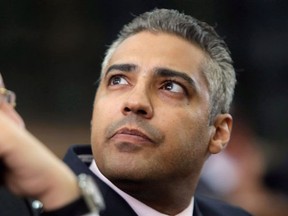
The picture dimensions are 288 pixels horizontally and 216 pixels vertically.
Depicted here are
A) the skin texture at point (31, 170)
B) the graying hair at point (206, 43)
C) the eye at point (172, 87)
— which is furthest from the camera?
the graying hair at point (206, 43)

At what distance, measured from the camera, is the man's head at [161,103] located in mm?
1833

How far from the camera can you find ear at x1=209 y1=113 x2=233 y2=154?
2.11 metres

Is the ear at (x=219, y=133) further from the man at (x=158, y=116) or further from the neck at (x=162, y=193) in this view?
the neck at (x=162, y=193)

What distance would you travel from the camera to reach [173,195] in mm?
1985

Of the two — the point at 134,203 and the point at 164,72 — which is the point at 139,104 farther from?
the point at 134,203

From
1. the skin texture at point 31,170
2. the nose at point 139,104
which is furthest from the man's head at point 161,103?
the skin texture at point 31,170

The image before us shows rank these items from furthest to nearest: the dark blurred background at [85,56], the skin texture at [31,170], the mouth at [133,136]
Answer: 1. the dark blurred background at [85,56]
2. the mouth at [133,136]
3. the skin texture at [31,170]

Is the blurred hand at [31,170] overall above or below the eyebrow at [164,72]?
above

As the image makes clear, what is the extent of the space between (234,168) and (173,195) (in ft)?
6.77

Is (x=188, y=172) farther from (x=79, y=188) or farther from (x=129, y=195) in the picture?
(x=79, y=188)

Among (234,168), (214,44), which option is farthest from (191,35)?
(234,168)


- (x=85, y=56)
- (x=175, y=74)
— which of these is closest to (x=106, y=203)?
(x=175, y=74)

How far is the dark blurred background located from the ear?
245 cm

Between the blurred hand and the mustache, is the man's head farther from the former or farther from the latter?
the blurred hand
